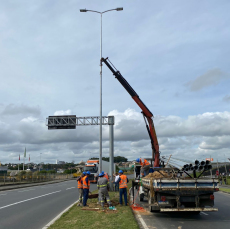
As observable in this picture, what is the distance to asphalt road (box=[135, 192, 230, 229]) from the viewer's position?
8430 mm

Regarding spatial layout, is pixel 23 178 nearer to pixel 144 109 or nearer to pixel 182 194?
pixel 144 109

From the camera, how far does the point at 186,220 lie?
945 cm

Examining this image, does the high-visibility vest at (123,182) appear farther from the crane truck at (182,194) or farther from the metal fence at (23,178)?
the metal fence at (23,178)

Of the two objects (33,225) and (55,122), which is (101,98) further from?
(55,122)

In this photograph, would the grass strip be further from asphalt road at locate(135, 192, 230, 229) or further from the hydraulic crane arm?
the hydraulic crane arm

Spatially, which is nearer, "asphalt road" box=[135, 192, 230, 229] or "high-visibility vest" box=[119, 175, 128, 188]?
"asphalt road" box=[135, 192, 230, 229]

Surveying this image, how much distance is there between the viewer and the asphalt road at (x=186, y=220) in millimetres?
8430

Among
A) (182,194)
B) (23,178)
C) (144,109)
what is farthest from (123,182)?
(23,178)

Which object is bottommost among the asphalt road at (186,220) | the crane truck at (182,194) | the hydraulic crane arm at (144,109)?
the asphalt road at (186,220)

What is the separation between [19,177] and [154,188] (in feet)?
105

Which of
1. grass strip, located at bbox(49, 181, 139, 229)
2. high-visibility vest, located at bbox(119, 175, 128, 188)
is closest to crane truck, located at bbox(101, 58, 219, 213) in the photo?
grass strip, located at bbox(49, 181, 139, 229)

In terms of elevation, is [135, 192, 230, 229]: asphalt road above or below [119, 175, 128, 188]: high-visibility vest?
below

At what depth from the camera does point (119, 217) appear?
905cm

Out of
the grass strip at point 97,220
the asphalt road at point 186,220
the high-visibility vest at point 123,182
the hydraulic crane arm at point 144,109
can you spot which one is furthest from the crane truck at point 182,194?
the hydraulic crane arm at point 144,109
